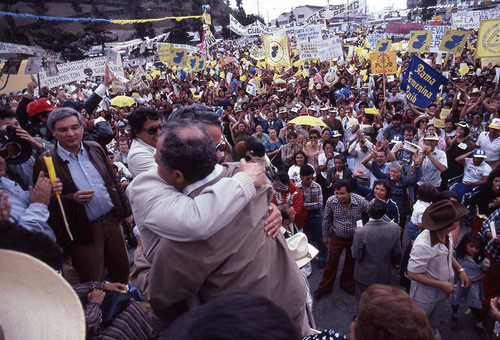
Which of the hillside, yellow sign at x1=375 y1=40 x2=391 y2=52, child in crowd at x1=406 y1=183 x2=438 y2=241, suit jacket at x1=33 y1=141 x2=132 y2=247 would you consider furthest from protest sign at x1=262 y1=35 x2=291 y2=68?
the hillside

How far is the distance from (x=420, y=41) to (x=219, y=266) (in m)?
15.3

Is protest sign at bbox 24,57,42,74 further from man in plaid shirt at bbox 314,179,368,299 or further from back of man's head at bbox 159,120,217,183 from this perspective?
back of man's head at bbox 159,120,217,183

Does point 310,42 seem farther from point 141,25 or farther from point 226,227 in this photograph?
point 141,25

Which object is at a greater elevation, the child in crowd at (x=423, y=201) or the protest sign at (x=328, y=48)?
the protest sign at (x=328, y=48)

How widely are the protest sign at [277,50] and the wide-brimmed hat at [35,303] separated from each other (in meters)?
12.5

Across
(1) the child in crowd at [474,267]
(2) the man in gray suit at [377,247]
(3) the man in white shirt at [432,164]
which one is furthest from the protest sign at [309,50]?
(1) the child in crowd at [474,267]

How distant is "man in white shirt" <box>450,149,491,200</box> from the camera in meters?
5.10

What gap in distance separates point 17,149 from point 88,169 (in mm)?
559

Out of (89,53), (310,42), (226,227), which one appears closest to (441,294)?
(226,227)

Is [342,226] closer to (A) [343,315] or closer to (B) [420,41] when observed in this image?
(A) [343,315]

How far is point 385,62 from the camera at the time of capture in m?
9.88

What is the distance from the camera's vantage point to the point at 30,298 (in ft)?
3.36

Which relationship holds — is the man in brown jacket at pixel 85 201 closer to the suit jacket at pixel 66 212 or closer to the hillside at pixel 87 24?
the suit jacket at pixel 66 212

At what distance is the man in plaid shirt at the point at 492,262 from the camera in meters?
Answer: 3.36
